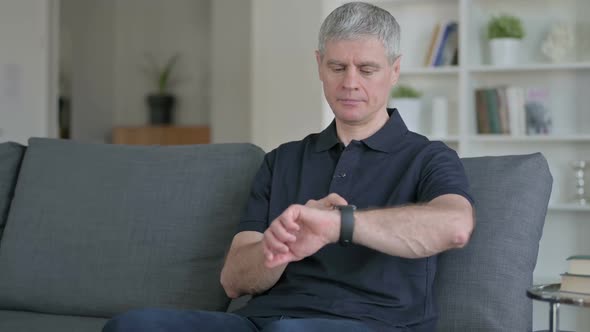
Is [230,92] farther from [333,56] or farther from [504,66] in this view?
[333,56]

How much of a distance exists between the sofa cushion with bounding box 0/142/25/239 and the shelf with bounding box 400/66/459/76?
228cm

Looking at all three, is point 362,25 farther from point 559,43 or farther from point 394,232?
point 559,43

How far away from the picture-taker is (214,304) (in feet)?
7.29

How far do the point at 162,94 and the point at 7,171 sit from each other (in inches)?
227

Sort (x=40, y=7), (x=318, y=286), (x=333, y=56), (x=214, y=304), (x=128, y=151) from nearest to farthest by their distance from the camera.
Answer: (x=318, y=286), (x=333, y=56), (x=214, y=304), (x=128, y=151), (x=40, y=7)

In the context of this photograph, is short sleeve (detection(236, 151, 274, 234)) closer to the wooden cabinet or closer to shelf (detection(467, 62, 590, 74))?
shelf (detection(467, 62, 590, 74))

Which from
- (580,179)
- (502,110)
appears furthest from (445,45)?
(580,179)

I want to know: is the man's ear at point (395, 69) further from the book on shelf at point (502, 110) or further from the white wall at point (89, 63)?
the white wall at point (89, 63)

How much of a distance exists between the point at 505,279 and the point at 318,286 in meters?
0.44

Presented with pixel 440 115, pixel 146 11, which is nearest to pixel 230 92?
pixel 146 11

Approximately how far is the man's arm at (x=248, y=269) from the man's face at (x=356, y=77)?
0.36 m

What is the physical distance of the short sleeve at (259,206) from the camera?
1.99m

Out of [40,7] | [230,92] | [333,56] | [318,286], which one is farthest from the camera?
[230,92]

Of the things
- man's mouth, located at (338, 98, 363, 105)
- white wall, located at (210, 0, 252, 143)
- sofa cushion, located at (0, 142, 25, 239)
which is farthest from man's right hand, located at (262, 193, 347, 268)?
white wall, located at (210, 0, 252, 143)
